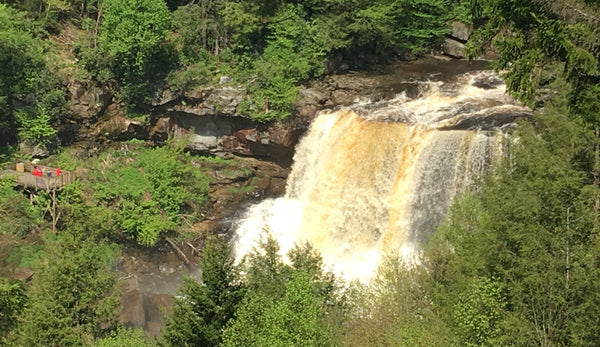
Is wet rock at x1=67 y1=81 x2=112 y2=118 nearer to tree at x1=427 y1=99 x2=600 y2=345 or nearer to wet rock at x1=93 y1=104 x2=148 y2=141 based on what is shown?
wet rock at x1=93 y1=104 x2=148 y2=141

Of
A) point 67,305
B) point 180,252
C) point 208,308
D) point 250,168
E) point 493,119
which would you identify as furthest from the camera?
point 250,168

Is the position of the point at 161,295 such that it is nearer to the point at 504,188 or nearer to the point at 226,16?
the point at 226,16

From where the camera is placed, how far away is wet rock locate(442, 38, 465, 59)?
43.8 m

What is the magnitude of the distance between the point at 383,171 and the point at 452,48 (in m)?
11.7

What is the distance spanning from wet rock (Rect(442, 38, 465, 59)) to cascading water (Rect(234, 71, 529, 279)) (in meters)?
4.27

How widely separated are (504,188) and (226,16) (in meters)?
25.2

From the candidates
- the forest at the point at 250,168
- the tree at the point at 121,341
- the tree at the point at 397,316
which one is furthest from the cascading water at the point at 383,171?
the tree at the point at 121,341

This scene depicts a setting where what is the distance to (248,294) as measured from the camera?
20.4 m

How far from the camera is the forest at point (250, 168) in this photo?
15672mm

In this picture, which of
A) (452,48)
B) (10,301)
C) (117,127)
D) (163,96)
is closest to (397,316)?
(10,301)

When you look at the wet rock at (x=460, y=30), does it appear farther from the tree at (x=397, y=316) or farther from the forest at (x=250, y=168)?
the tree at (x=397, y=316)

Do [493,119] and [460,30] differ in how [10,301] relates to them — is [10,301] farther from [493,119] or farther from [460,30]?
[460,30]

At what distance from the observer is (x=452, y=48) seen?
44062 mm

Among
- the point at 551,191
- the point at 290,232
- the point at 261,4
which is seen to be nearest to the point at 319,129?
the point at 290,232
